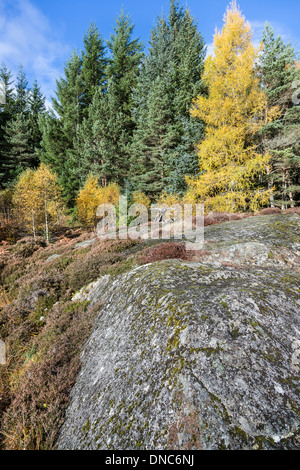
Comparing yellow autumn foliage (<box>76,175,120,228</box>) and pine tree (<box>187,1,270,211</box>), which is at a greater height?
pine tree (<box>187,1,270,211</box>)

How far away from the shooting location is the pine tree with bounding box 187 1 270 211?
1133cm

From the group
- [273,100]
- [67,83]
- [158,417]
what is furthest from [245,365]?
[67,83]

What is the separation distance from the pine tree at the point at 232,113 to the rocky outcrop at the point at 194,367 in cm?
959

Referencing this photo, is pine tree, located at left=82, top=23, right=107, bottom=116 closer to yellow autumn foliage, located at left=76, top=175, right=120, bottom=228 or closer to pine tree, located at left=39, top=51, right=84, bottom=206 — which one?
pine tree, located at left=39, top=51, right=84, bottom=206

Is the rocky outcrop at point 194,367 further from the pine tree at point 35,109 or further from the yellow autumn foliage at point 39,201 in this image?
the pine tree at point 35,109

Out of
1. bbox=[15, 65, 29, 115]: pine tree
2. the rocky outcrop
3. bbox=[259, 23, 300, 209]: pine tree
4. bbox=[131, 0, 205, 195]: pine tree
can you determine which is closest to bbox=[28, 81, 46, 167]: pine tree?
bbox=[15, 65, 29, 115]: pine tree

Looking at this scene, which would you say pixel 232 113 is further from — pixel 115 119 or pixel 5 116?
pixel 5 116

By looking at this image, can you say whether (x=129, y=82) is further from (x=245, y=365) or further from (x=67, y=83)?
(x=245, y=365)

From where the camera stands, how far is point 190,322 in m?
2.18

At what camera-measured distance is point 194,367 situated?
Result: 1777 mm

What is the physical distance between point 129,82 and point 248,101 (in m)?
23.9

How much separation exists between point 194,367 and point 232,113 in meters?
13.3

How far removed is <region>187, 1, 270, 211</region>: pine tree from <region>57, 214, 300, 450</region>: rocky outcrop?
959cm

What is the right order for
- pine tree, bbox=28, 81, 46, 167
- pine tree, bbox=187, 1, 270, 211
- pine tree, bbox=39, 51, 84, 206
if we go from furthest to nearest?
pine tree, bbox=28, 81, 46, 167
pine tree, bbox=39, 51, 84, 206
pine tree, bbox=187, 1, 270, 211
